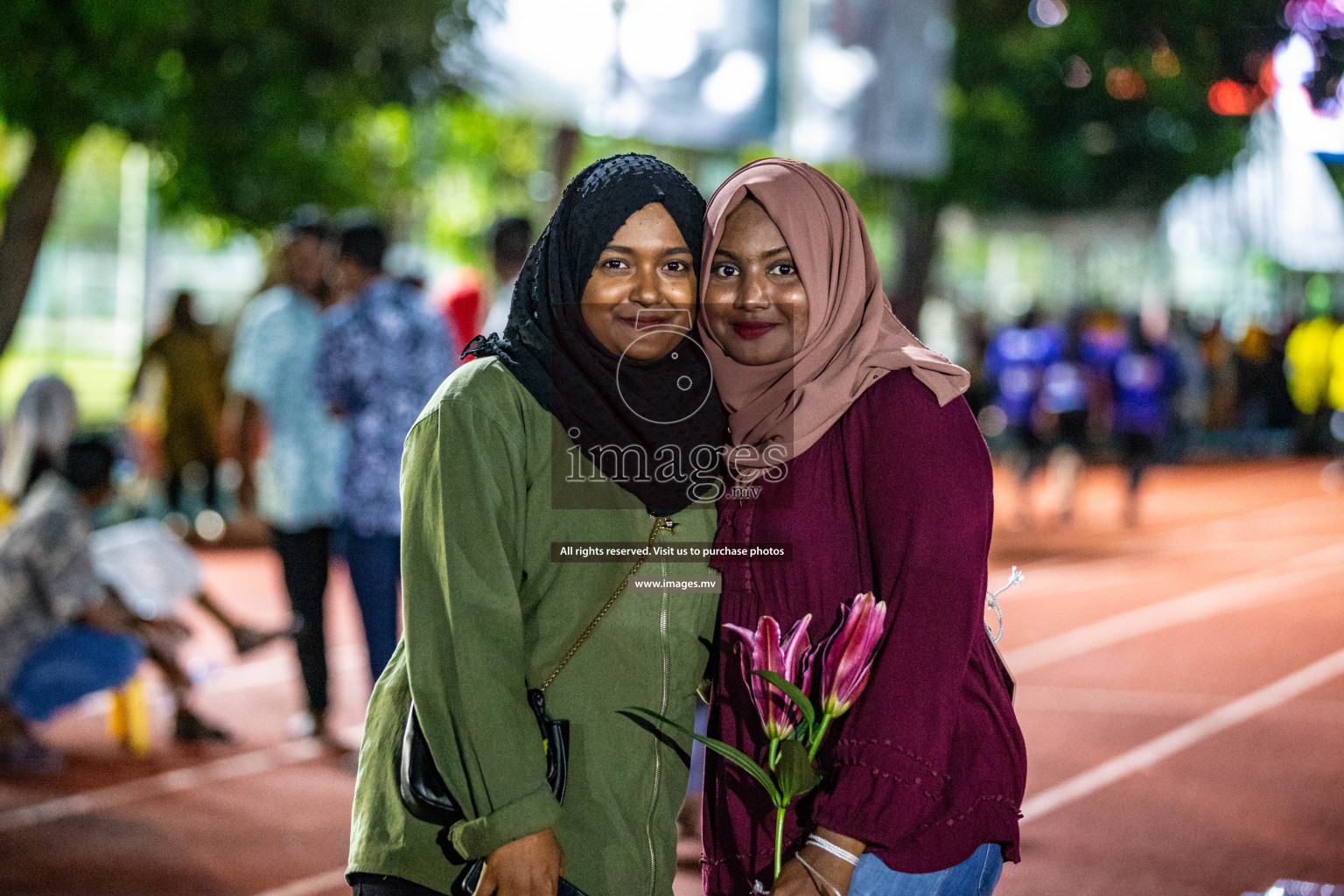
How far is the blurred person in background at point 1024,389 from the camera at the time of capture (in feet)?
49.0

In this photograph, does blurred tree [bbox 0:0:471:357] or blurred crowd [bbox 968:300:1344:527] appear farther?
blurred crowd [bbox 968:300:1344:527]

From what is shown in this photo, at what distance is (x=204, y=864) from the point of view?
Answer: 5219 mm

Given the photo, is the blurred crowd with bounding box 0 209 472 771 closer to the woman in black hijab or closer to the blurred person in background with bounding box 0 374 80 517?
the blurred person in background with bounding box 0 374 80 517

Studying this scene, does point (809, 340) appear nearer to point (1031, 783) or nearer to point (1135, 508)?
point (1031, 783)

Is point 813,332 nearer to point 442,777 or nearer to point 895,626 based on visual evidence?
point 895,626

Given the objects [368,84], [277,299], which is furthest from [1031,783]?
[368,84]

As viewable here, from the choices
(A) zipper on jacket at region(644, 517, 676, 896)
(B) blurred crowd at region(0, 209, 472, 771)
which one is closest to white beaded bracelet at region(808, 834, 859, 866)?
(A) zipper on jacket at region(644, 517, 676, 896)

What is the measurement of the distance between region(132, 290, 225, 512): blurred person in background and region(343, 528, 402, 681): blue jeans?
7496 mm

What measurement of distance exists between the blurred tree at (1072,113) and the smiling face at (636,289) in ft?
58.3

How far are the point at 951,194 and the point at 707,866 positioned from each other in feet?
67.9

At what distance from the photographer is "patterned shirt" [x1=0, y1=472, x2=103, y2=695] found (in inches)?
247

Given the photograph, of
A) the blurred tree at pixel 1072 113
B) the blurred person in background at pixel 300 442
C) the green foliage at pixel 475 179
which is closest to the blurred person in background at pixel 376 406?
the blurred person in background at pixel 300 442

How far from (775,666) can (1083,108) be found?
2143cm

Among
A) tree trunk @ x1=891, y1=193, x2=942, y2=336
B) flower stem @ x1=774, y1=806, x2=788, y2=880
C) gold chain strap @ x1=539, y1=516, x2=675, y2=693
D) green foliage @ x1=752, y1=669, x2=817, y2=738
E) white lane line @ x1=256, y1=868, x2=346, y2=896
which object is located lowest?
white lane line @ x1=256, y1=868, x2=346, y2=896
